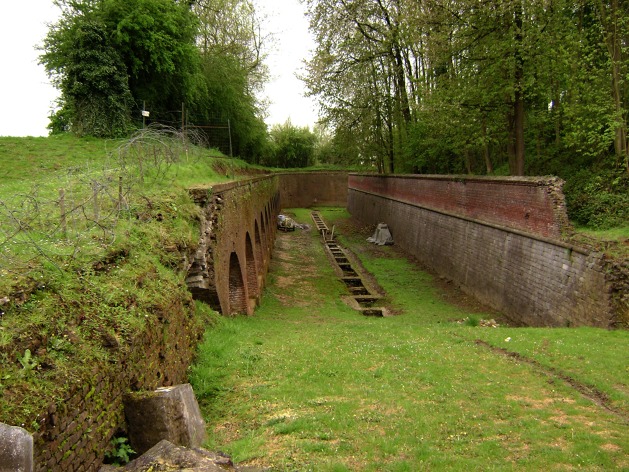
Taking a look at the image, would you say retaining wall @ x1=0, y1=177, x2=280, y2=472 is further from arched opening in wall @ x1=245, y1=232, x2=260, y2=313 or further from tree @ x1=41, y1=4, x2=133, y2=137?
tree @ x1=41, y1=4, x2=133, y2=137

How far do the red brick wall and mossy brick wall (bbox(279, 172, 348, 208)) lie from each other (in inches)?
895

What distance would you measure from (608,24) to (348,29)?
14.6 metres

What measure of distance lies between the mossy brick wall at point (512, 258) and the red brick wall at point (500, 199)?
28mm

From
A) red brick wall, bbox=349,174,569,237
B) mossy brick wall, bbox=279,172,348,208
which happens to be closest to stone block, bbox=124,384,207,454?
red brick wall, bbox=349,174,569,237

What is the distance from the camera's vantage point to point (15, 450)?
2539 millimetres

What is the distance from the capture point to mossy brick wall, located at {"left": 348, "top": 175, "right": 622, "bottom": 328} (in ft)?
32.2

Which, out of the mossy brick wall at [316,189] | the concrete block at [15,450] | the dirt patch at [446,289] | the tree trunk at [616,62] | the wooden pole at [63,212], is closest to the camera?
the concrete block at [15,450]

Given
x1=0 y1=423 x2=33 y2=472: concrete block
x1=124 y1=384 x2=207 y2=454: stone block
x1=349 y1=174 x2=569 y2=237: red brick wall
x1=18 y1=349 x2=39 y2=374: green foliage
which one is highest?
x1=349 y1=174 x2=569 y2=237: red brick wall

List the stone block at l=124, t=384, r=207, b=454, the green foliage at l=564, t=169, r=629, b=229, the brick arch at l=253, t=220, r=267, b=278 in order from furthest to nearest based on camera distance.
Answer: the brick arch at l=253, t=220, r=267, b=278 < the green foliage at l=564, t=169, r=629, b=229 < the stone block at l=124, t=384, r=207, b=454

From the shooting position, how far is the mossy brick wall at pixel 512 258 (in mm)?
9820

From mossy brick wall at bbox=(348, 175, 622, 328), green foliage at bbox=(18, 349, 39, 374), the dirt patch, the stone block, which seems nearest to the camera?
green foliage at bbox=(18, 349, 39, 374)

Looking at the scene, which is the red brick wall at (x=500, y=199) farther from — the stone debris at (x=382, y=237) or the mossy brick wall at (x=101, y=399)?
the mossy brick wall at (x=101, y=399)

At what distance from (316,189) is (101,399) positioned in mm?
43522

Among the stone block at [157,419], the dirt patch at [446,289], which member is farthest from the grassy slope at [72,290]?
the dirt patch at [446,289]
